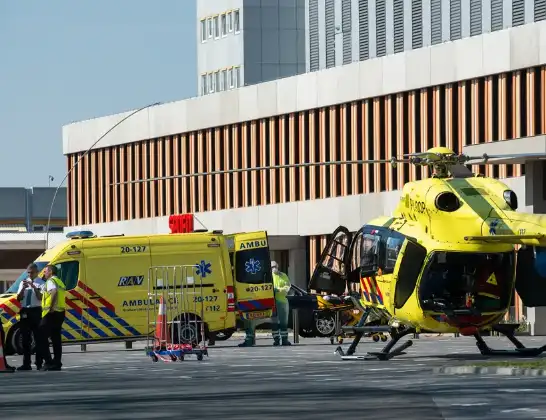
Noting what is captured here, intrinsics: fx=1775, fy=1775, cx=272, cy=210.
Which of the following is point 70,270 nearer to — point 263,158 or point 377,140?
point 377,140

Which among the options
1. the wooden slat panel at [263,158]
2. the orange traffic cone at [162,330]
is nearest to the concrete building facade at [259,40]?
the wooden slat panel at [263,158]

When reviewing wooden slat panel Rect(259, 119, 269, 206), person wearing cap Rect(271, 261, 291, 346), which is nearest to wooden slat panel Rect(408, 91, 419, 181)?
wooden slat panel Rect(259, 119, 269, 206)

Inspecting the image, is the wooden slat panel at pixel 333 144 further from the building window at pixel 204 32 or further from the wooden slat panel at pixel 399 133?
the building window at pixel 204 32

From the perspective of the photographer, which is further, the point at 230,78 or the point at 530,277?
the point at 230,78

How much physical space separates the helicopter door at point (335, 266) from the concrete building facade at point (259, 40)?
67472 millimetres

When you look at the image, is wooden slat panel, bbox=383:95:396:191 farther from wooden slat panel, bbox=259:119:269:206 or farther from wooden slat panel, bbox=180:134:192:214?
wooden slat panel, bbox=180:134:192:214

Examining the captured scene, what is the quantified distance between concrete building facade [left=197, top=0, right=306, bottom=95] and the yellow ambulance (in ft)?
201

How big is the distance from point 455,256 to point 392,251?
4.01 ft

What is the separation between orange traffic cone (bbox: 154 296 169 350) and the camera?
30.8 metres

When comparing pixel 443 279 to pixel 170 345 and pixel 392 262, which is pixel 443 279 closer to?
pixel 392 262

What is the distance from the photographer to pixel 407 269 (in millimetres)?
27172

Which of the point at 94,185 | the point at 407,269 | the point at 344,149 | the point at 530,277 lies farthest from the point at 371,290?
the point at 94,185

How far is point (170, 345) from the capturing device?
31453 millimetres

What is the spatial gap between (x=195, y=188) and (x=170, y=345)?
44196 millimetres
